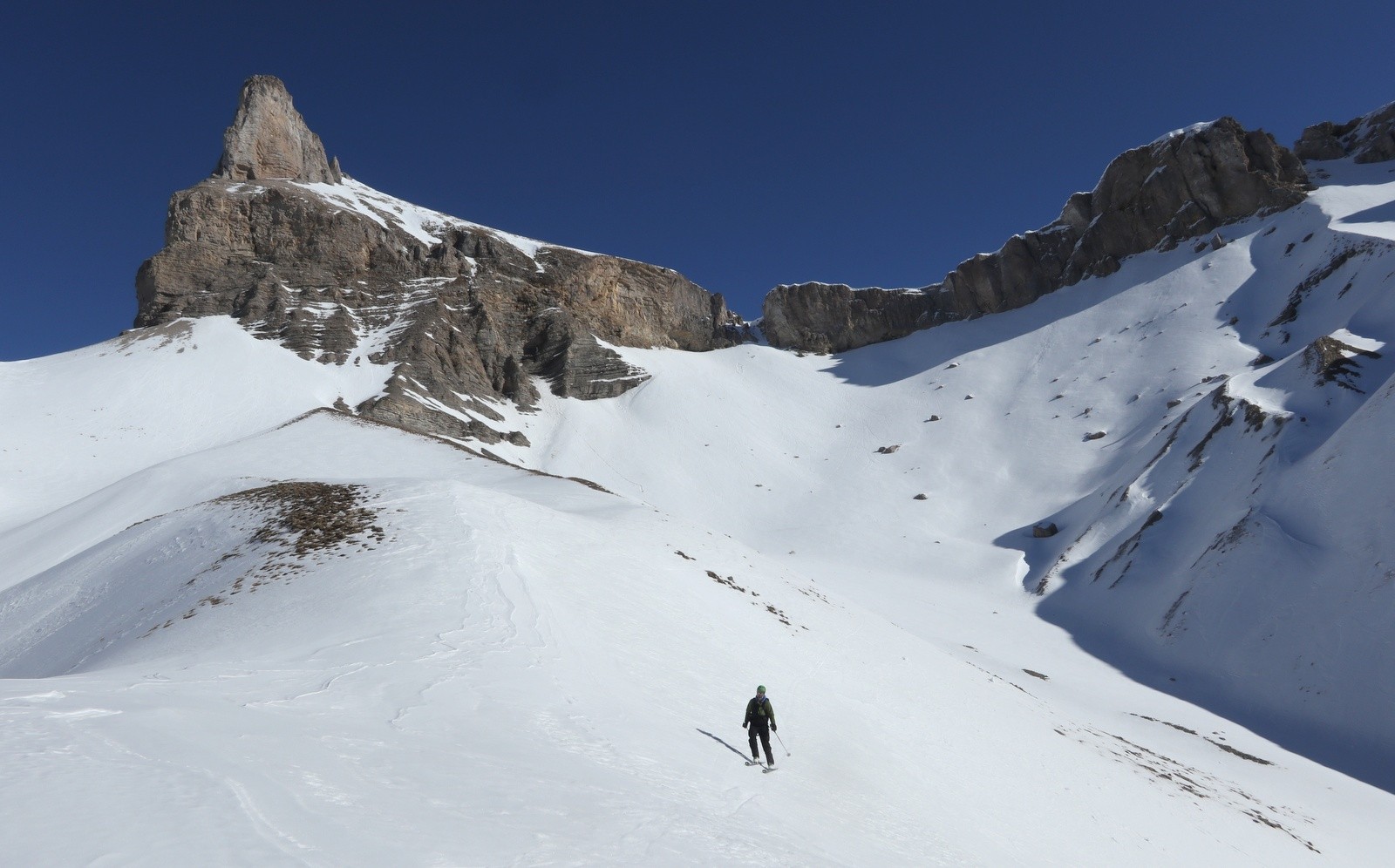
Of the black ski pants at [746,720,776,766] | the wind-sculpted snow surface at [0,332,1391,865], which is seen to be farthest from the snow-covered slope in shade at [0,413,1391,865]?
the black ski pants at [746,720,776,766]

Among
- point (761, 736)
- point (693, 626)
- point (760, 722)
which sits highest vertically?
point (693, 626)

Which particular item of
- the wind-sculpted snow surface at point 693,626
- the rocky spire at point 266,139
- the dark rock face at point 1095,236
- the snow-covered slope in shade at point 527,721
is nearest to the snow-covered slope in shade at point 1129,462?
the wind-sculpted snow surface at point 693,626

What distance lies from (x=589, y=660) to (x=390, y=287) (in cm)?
6799

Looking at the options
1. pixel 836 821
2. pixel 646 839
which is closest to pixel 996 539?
pixel 836 821

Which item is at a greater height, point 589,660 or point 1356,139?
point 1356,139

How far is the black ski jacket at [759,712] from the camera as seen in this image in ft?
30.3

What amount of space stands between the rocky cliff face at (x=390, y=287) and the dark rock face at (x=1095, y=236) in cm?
2189

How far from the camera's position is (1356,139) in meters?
72.8

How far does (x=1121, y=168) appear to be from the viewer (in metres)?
78.4

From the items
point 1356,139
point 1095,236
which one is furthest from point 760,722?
point 1356,139

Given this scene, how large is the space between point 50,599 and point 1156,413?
62.8 m

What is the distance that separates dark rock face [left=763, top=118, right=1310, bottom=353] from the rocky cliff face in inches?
862

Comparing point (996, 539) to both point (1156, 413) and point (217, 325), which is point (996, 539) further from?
point (217, 325)

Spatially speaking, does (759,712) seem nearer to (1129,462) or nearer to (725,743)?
(725,743)
